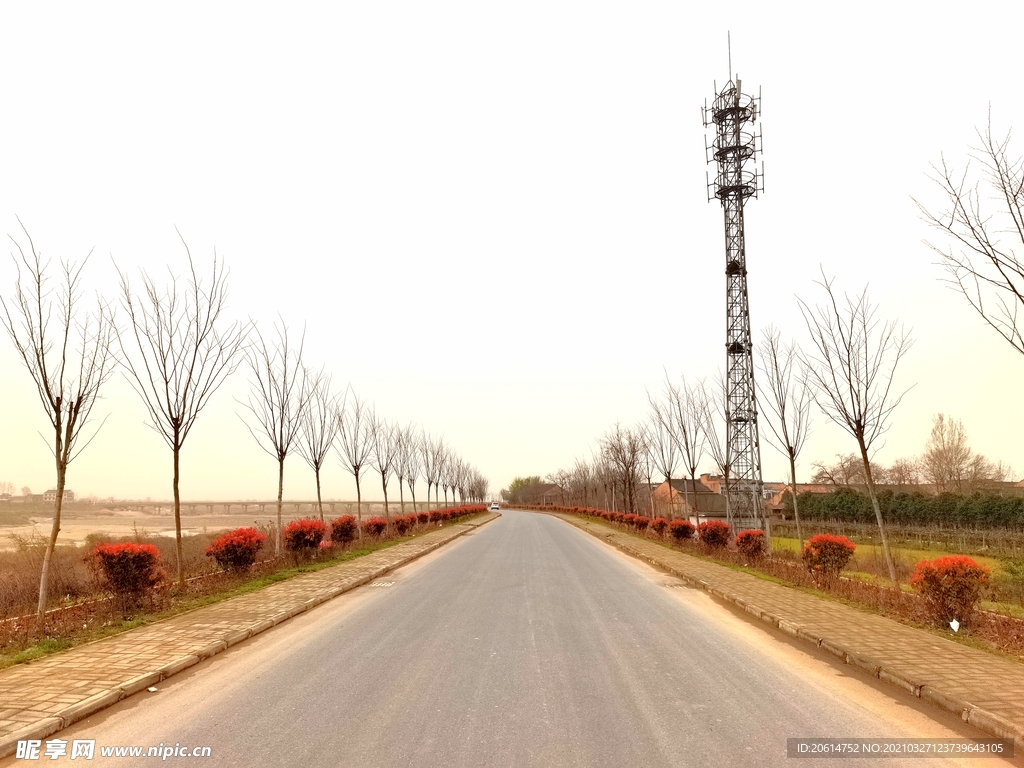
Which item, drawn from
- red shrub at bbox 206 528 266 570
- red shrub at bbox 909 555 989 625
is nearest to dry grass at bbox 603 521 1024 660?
red shrub at bbox 909 555 989 625

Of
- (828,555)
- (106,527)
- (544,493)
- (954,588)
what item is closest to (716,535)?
(828,555)

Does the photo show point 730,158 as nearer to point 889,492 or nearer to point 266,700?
point 889,492

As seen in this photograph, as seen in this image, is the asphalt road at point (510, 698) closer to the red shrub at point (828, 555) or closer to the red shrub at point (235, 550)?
the red shrub at point (828, 555)

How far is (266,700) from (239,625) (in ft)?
11.6

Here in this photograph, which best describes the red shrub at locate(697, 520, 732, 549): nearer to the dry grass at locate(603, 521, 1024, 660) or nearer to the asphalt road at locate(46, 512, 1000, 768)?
the dry grass at locate(603, 521, 1024, 660)

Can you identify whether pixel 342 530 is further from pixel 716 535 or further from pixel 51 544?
pixel 716 535

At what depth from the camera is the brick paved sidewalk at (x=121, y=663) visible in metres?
5.30

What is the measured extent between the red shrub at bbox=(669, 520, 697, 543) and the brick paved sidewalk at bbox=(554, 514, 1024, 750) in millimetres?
11591

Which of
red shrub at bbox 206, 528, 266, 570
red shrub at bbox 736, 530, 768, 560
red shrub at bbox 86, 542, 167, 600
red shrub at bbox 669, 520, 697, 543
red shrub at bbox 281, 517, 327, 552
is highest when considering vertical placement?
red shrub at bbox 86, 542, 167, 600

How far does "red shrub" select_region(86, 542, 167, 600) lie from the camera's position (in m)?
9.64

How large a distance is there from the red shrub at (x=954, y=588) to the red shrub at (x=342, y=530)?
1694cm

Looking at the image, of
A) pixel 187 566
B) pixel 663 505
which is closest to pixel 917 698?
pixel 187 566

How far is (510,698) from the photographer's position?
18.9 feet

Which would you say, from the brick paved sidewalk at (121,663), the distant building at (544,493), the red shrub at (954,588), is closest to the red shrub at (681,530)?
the red shrub at (954,588)
